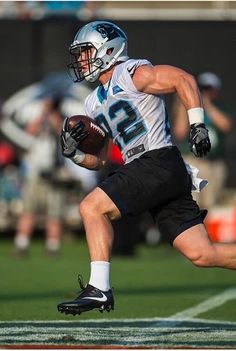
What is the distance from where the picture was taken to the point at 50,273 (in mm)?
11148

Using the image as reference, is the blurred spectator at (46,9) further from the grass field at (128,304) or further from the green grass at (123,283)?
the grass field at (128,304)

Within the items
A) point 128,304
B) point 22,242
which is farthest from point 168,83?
point 22,242

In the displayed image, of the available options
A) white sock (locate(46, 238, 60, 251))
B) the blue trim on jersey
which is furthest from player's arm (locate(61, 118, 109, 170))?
white sock (locate(46, 238, 60, 251))

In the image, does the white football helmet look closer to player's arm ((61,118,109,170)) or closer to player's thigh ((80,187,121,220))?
player's arm ((61,118,109,170))

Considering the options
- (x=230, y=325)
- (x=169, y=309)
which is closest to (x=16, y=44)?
(x=169, y=309)

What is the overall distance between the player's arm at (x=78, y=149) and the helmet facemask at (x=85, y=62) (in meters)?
0.31

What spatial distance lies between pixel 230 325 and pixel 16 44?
8.44 metres

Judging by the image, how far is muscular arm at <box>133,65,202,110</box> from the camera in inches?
256

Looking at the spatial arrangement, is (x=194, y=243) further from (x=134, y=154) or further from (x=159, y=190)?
(x=134, y=154)

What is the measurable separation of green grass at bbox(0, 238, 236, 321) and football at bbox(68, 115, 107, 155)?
55.0 inches

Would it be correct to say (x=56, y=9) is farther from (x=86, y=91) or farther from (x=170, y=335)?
(x=170, y=335)

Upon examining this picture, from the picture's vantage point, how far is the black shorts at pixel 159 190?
21.6 ft

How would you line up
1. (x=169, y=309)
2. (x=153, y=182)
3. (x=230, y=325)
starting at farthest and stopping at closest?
(x=169, y=309) < (x=230, y=325) < (x=153, y=182)

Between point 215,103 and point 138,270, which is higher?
point 215,103
